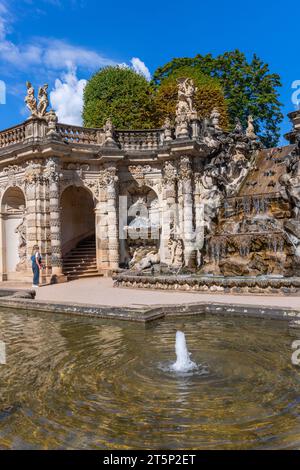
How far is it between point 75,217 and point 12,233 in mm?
3657

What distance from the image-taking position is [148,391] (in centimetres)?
433

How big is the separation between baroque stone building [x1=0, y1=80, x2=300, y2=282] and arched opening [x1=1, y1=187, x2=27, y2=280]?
48mm

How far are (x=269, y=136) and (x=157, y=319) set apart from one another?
88.3 feet

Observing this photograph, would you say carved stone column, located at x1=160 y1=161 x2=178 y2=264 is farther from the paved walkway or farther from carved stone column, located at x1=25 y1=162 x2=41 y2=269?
A: the paved walkway

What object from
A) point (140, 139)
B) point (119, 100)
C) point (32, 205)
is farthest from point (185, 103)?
point (32, 205)

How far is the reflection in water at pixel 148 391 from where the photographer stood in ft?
10.8

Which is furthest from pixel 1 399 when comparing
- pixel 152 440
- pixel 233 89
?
pixel 233 89

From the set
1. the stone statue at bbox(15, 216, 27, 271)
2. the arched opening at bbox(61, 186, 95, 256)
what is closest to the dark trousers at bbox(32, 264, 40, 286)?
the stone statue at bbox(15, 216, 27, 271)

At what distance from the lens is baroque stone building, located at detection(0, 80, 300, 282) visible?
55.7 ft

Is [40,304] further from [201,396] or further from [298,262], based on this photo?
[298,262]

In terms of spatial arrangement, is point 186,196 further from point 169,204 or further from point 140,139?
point 140,139

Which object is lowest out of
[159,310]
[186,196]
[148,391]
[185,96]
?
[148,391]

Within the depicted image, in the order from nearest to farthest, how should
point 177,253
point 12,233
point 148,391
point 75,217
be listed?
1. point 148,391
2. point 177,253
3. point 12,233
4. point 75,217

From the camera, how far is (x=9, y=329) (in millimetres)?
7613
